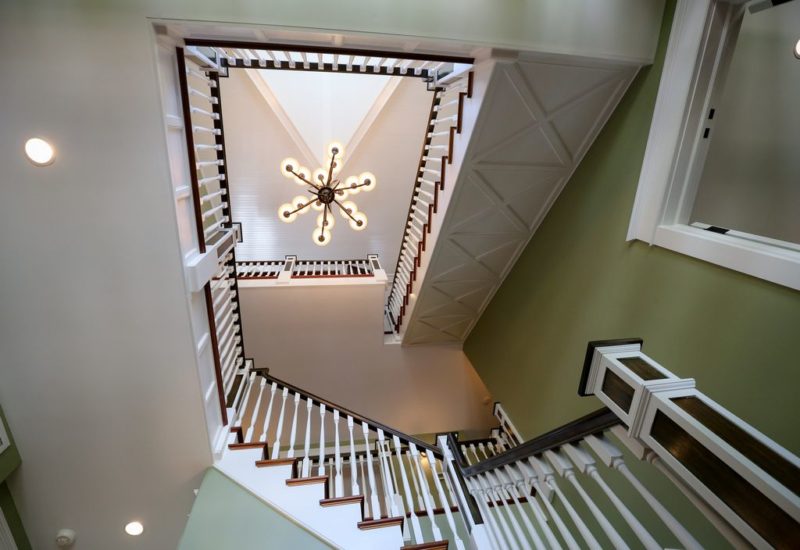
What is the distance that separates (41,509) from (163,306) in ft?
5.87

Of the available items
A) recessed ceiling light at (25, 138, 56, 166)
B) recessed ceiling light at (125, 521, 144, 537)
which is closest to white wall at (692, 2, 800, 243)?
recessed ceiling light at (25, 138, 56, 166)

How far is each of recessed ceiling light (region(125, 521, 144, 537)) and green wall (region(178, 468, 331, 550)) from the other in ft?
2.24

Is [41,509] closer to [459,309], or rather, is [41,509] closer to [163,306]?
[163,306]

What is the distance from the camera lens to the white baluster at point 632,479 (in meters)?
0.94

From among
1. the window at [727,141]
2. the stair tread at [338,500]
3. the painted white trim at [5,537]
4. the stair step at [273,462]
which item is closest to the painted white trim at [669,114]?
the window at [727,141]

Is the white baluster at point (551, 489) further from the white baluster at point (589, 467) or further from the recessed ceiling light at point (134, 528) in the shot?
the recessed ceiling light at point (134, 528)

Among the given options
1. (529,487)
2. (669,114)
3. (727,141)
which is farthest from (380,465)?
(727,141)

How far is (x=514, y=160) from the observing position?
106 inches

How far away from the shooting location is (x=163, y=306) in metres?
1.94

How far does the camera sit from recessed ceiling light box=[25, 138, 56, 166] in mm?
1586

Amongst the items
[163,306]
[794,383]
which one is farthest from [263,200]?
[794,383]

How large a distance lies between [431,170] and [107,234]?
2.59 m

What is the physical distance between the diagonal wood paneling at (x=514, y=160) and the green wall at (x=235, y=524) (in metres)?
2.44

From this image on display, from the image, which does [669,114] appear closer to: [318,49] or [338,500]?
[318,49]
